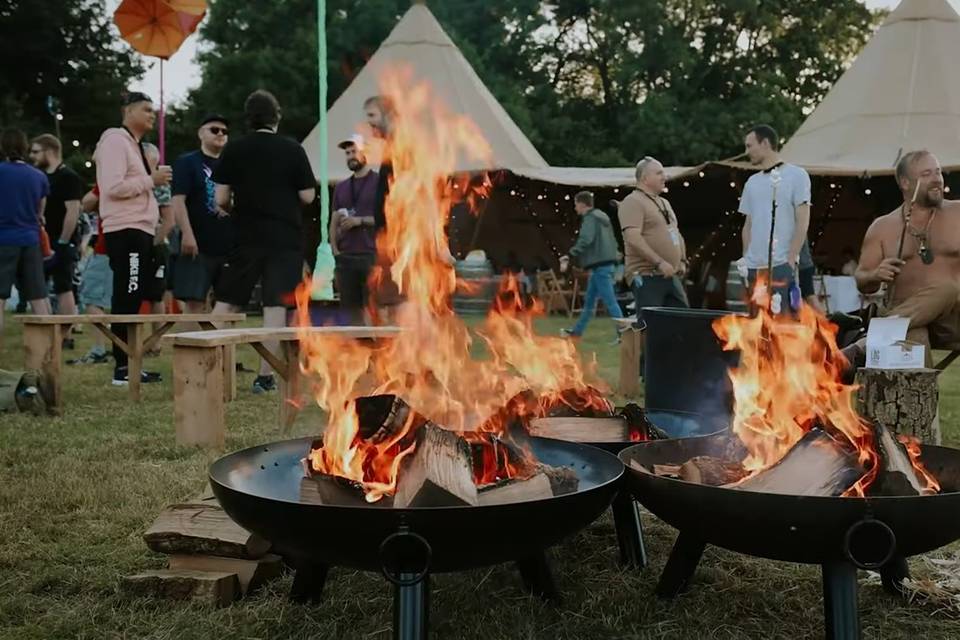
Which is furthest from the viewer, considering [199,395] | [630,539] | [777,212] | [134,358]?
[777,212]

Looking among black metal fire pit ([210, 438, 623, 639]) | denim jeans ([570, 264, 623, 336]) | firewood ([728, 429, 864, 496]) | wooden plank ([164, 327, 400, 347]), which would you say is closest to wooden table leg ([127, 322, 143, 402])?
wooden plank ([164, 327, 400, 347])

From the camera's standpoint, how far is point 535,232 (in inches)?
686

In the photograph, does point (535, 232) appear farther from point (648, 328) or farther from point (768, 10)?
point (768, 10)

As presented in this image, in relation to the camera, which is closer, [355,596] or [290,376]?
[355,596]

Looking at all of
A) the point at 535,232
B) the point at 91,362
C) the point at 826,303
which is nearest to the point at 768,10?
the point at 535,232

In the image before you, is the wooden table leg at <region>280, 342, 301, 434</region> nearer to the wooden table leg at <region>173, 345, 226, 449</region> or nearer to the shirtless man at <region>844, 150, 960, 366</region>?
the wooden table leg at <region>173, 345, 226, 449</region>

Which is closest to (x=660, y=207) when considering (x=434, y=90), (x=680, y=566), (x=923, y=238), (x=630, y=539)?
(x=923, y=238)

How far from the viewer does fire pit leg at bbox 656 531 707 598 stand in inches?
106

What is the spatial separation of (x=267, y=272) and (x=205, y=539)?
3.48 metres

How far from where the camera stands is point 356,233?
23.5ft

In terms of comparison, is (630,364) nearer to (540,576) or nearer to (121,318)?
(121,318)

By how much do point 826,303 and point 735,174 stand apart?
2.41m

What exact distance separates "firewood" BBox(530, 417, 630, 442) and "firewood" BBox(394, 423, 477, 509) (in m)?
0.79

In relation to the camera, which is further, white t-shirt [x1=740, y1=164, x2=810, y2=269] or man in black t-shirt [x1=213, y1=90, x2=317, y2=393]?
white t-shirt [x1=740, y1=164, x2=810, y2=269]
